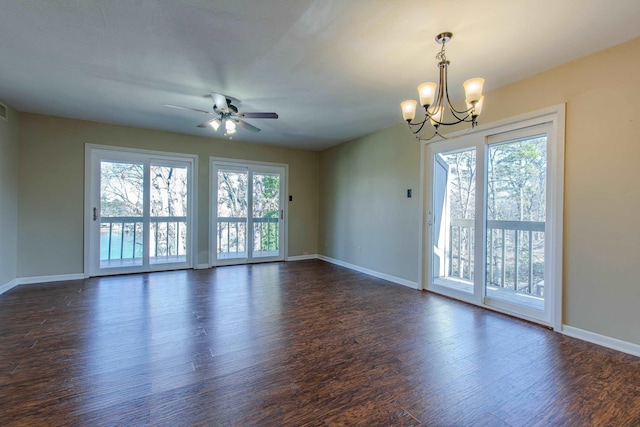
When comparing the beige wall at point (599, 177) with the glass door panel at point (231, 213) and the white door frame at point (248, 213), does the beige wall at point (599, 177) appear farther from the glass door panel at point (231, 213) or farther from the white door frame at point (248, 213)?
the glass door panel at point (231, 213)

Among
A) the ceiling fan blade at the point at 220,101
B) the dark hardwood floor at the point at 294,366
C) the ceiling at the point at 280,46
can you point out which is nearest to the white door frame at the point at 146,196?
the ceiling at the point at 280,46

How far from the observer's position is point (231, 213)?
5855mm

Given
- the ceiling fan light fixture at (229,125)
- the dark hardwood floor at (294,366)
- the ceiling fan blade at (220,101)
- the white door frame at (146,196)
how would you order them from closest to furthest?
the dark hardwood floor at (294,366), the ceiling fan blade at (220,101), the ceiling fan light fixture at (229,125), the white door frame at (146,196)

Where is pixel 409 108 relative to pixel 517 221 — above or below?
above

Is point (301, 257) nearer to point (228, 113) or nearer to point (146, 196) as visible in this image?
point (146, 196)

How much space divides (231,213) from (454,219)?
13.5 feet

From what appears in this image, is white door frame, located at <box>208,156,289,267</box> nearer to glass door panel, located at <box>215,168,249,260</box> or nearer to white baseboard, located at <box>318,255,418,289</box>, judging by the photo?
glass door panel, located at <box>215,168,249,260</box>

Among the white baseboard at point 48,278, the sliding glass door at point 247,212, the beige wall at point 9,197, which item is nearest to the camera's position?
the beige wall at point 9,197

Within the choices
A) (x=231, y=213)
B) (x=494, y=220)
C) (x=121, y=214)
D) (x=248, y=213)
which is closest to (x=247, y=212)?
(x=248, y=213)

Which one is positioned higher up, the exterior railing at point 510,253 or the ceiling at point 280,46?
the ceiling at point 280,46

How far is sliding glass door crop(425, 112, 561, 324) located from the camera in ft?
9.90

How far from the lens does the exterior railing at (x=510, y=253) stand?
3082 millimetres

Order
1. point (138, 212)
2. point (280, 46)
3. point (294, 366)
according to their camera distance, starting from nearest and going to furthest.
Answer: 1. point (294, 366)
2. point (280, 46)
3. point (138, 212)

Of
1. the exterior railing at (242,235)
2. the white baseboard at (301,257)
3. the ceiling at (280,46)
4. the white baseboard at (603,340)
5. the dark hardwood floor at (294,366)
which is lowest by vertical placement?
the dark hardwood floor at (294,366)
